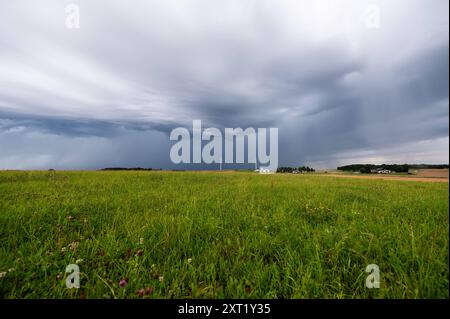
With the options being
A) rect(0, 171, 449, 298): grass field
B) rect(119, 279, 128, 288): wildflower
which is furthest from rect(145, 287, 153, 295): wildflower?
rect(119, 279, 128, 288): wildflower

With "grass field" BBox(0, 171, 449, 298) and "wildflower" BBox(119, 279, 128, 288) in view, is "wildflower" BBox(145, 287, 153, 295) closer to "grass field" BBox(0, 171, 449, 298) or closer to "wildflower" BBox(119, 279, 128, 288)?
"grass field" BBox(0, 171, 449, 298)

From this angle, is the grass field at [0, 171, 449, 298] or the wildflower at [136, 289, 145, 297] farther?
the grass field at [0, 171, 449, 298]

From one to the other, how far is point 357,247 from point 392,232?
0.89 m

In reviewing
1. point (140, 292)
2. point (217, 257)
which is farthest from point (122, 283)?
point (217, 257)

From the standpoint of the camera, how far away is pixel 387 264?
2318 mm

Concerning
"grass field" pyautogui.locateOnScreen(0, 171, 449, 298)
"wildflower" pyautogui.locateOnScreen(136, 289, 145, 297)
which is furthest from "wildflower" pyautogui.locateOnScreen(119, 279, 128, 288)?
"wildflower" pyautogui.locateOnScreen(136, 289, 145, 297)

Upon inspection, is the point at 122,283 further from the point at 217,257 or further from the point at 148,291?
the point at 217,257

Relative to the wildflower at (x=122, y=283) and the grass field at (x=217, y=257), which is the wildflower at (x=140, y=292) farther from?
the wildflower at (x=122, y=283)

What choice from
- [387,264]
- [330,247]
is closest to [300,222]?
[330,247]

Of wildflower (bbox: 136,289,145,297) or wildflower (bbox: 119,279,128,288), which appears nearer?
wildflower (bbox: 136,289,145,297)

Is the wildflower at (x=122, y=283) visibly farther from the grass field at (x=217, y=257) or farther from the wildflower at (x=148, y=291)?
the wildflower at (x=148, y=291)

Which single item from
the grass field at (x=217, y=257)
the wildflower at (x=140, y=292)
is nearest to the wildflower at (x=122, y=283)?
the grass field at (x=217, y=257)

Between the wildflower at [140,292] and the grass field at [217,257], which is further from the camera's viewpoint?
the grass field at [217,257]

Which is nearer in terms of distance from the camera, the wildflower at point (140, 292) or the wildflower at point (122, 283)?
the wildflower at point (140, 292)
